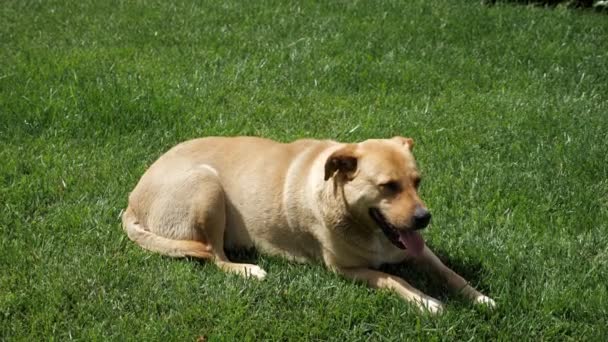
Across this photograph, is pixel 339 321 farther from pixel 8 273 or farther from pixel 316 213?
pixel 8 273

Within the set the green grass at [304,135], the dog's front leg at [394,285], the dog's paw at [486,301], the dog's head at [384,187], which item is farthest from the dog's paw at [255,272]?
the dog's paw at [486,301]

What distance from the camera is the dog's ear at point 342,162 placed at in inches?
170

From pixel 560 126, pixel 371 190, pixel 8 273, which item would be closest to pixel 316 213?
pixel 371 190

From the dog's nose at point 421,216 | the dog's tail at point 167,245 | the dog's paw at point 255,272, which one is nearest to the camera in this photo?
the dog's nose at point 421,216

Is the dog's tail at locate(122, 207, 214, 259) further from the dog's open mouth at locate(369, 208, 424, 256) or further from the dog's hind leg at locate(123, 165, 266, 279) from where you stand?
the dog's open mouth at locate(369, 208, 424, 256)

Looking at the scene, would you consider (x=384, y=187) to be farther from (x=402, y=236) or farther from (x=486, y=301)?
(x=486, y=301)

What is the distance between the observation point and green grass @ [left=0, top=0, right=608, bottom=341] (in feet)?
13.6

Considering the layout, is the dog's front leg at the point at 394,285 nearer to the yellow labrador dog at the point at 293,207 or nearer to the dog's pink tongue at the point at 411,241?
the yellow labrador dog at the point at 293,207

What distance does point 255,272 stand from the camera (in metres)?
4.55

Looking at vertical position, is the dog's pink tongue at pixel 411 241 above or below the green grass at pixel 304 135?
above

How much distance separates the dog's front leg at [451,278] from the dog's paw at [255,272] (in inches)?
35.3

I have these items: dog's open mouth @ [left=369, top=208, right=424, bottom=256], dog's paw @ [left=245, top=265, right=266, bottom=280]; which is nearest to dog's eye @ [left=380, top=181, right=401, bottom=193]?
dog's open mouth @ [left=369, top=208, right=424, bottom=256]

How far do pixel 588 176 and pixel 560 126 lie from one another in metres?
0.99

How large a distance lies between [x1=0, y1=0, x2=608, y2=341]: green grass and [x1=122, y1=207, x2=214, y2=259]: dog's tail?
6 centimetres
